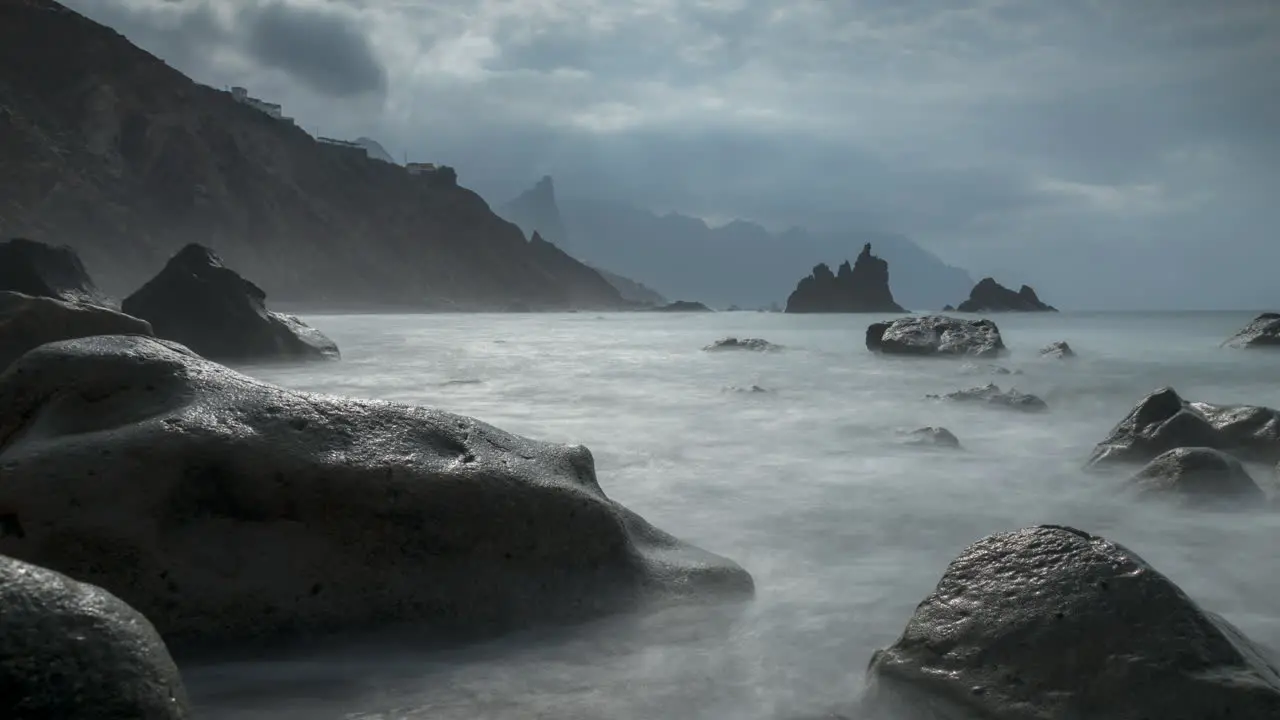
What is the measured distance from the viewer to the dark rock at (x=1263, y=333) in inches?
917

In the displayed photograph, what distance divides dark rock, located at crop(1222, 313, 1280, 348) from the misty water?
29.0 ft

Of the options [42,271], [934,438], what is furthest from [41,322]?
[42,271]

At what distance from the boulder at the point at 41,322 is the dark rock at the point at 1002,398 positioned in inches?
438

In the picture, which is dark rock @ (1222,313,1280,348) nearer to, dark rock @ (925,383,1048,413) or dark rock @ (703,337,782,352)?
dark rock @ (703,337,782,352)

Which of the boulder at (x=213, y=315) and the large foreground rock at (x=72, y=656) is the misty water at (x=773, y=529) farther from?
the boulder at (x=213, y=315)

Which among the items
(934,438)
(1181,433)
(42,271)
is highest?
(42,271)

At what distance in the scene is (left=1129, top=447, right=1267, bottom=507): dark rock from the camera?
6.29 m

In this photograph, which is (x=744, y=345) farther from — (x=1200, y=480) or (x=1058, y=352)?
(x=1200, y=480)

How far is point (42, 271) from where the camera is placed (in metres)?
17.8

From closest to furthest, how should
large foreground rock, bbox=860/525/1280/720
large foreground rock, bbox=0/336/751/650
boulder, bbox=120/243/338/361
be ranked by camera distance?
large foreground rock, bbox=860/525/1280/720
large foreground rock, bbox=0/336/751/650
boulder, bbox=120/243/338/361

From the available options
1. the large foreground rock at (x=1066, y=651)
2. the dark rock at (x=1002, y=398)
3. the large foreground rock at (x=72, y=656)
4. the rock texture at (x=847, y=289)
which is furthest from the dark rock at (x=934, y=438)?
the rock texture at (x=847, y=289)

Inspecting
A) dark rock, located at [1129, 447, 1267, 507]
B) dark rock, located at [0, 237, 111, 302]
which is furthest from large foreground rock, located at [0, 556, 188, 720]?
dark rock, located at [0, 237, 111, 302]

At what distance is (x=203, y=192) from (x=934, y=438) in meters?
83.2

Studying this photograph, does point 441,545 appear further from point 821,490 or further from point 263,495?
point 821,490
